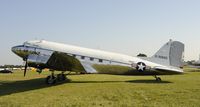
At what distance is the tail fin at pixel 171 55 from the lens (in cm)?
2575

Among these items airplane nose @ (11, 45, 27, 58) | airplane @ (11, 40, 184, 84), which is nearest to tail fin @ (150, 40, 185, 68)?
airplane @ (11, 40, 184, 84)

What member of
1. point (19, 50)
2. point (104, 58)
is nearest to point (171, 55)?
point (104, 58)

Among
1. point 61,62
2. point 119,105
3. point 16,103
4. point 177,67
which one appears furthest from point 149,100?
point 177,67

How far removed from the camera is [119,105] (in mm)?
12336

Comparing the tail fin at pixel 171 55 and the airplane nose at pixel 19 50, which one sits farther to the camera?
the tail fin at pixel 171 55

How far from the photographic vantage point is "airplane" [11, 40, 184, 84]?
80.8ft

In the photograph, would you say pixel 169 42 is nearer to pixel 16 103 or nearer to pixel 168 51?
pixel 168 51

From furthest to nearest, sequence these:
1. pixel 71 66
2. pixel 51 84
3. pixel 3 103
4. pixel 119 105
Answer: pixel 71 66
pixel 51 84
pixel 3 103
pixel 119 105

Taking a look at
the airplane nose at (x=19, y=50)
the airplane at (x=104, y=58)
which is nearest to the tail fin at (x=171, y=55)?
the airplane at (x=104, y=58)

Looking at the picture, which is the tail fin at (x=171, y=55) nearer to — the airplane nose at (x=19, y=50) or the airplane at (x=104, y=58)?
the airplane at (x=104, y=58)

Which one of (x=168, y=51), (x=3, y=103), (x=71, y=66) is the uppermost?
(x=168, y=51)

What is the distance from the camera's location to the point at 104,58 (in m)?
25.8

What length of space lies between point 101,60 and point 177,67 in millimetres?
7386

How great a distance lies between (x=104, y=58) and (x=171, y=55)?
661 cm
